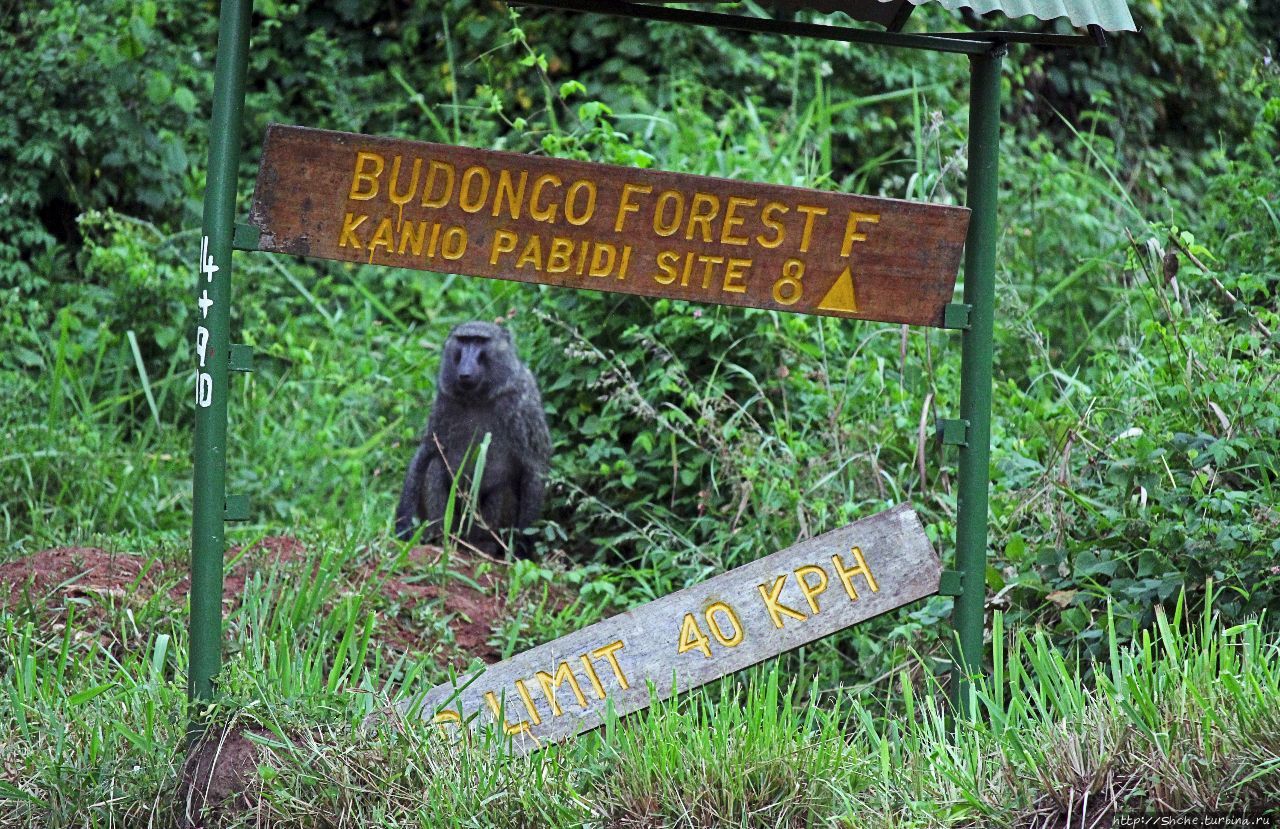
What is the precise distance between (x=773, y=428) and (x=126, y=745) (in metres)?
2.77

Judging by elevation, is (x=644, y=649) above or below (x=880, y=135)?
below

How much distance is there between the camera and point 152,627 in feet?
12.3

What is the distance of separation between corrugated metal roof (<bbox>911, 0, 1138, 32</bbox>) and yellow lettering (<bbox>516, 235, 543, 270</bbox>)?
91cm

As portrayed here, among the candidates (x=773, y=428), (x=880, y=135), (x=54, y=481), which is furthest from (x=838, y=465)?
(x=880, y=135)

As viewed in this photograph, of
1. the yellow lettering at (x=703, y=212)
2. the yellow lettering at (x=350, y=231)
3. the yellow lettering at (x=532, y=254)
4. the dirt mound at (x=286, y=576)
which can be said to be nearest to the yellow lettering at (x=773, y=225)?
the yellow lettering at (x=703, y=212)

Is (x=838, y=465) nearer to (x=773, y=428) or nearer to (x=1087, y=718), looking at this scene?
(x=773, y=428)

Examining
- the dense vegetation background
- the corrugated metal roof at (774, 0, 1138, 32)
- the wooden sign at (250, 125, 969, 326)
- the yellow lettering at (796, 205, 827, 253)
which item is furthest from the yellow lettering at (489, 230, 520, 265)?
the dense vegetation background

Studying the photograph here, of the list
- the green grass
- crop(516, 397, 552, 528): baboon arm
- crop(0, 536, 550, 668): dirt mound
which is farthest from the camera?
crop(516, 397, 552, 528): baboon arm

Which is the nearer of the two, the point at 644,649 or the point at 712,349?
the point at 644,649

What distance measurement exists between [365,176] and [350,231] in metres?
0.12

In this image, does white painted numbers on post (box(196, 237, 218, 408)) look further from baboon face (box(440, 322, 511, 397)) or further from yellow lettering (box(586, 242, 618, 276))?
baboon face (box(440, 322, 511, 397))

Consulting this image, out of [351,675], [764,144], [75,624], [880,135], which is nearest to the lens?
[351,675]

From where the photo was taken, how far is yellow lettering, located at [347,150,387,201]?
9.26 ft

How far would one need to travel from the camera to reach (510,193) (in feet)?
9.46
